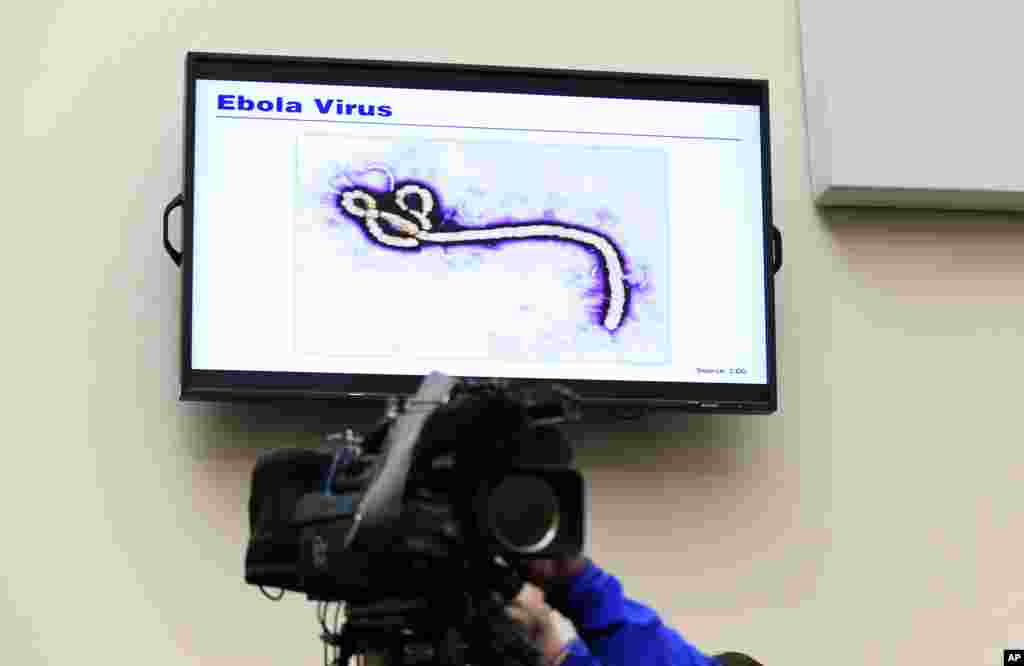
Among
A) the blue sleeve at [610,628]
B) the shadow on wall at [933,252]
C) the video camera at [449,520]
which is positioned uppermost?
the shadow on wall at [933,252]

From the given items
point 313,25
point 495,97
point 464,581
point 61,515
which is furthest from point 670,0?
point 464,581

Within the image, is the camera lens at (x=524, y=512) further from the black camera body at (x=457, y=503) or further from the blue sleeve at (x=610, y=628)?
the blue sleeve at (x=610, y=628)

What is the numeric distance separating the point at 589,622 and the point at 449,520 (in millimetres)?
464

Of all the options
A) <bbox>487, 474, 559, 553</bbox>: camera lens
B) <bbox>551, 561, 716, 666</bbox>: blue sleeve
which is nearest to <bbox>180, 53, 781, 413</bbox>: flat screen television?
<bbox>551, 561, 716, 666</bbox>: blue sleeve

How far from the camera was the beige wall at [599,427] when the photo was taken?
3658mm

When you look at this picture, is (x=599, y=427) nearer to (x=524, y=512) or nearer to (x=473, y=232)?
(x=473, y=232)

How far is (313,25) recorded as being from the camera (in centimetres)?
389

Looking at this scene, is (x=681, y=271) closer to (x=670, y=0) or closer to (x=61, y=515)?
(x=670, y=0)

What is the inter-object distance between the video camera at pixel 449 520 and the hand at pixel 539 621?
0.14 meters

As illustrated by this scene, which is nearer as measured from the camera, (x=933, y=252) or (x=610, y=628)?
(x=610, y=628)

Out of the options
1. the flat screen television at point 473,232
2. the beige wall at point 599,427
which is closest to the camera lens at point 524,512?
the flat screen television at point 473,232

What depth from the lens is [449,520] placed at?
2008 millimetres

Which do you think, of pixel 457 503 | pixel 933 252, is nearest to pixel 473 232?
pixel 933 252

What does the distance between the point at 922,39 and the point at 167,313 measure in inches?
63.2
